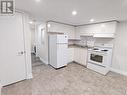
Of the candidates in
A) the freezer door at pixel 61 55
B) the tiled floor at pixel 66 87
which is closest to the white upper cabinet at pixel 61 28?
the freezer door at pixel 61 55

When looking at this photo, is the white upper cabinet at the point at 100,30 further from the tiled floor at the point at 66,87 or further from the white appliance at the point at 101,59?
the tiled floor at the point at 66,87

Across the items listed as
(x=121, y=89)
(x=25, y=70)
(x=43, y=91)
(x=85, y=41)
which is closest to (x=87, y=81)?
(x=121, y=89)

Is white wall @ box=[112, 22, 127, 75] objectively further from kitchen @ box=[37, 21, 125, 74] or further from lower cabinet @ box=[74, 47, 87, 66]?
lower cabinet @ box=[74, 47, 87, 66]

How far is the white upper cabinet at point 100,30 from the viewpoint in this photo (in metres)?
3.21

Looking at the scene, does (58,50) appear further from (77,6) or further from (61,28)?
(77,6)

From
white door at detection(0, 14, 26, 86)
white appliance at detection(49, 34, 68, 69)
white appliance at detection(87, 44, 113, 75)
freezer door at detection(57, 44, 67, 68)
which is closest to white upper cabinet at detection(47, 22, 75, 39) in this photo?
white appliance at detection(49, 34, 68, 69)

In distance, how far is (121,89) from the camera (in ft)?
7.70

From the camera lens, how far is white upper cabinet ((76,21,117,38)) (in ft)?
10.5

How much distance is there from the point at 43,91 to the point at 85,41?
11.8 feet

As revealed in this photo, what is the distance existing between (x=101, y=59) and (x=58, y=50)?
196 cm

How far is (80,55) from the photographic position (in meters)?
4.33

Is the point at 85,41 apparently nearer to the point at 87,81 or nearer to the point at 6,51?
the point at 87,81

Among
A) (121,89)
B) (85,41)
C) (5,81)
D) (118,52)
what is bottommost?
(121,89)

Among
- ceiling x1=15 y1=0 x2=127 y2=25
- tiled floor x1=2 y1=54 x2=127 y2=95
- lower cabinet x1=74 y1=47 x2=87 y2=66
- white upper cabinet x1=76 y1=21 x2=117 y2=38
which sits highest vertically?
ceiling x1=15 y1=0 x2=127 y2=25
